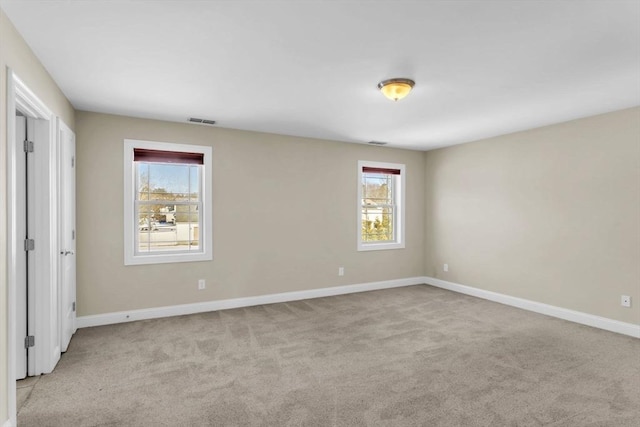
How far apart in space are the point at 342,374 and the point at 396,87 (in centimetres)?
245

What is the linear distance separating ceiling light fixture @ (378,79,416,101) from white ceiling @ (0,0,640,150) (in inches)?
3.5

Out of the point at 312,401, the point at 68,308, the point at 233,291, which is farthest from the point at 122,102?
the point at 312,401

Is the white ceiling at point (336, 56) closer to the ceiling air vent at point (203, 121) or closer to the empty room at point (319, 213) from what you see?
the empty room at point (319, 213)

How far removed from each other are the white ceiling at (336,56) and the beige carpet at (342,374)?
2462 millimetres

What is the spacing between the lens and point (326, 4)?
76.6 inches

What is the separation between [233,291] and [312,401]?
8.63 ft

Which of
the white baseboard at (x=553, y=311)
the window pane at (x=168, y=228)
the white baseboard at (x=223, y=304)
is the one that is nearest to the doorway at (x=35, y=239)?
the white baseboard at (x=223, y=304)

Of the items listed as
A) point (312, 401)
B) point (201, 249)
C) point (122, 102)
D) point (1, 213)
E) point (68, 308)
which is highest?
point (122, 102)

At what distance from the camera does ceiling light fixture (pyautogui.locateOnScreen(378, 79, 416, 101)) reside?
9.86 ft

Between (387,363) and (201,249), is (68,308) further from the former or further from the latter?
(387,363)

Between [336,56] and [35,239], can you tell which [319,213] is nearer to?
[336,56]

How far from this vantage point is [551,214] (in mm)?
4543

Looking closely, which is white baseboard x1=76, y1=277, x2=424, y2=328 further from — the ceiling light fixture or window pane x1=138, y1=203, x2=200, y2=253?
the ceiling light fixture

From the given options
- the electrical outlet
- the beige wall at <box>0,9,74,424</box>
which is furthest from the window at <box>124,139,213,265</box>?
the electrical outlet
